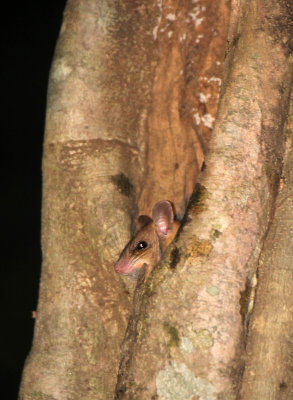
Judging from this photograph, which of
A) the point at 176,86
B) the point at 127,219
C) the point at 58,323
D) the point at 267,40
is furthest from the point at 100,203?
the point at 267,40

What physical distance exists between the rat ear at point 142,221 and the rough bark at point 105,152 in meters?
0.07

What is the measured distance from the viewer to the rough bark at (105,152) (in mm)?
2920

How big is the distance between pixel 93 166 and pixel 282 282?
1.39 metres

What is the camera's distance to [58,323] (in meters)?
2.94

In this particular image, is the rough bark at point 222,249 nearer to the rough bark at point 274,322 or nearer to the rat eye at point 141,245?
the rough bark at point 274,322

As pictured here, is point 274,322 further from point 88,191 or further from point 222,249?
point 88,191

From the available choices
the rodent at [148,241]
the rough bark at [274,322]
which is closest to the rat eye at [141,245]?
the rodent at [148,241]

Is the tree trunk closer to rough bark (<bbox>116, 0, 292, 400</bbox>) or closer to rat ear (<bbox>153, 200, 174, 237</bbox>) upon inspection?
rough bark (<bbox>116, 0, 292, 400</bbox>)

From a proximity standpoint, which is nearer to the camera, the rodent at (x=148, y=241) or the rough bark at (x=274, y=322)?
the rough bark at (x=274, y=322)

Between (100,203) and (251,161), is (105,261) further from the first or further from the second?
(251,161)

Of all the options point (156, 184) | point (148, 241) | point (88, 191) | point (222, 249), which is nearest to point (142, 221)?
point (148, 241)

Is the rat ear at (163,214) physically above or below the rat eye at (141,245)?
above

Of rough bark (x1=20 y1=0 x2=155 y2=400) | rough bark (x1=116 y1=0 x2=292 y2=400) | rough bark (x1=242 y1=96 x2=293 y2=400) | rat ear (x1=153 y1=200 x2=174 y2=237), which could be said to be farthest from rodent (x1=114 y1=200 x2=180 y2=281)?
rough bark (x1=242 y1=96 x2=293 y2=400)

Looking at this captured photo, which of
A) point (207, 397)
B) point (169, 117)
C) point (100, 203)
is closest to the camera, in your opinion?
point (207, 397)
